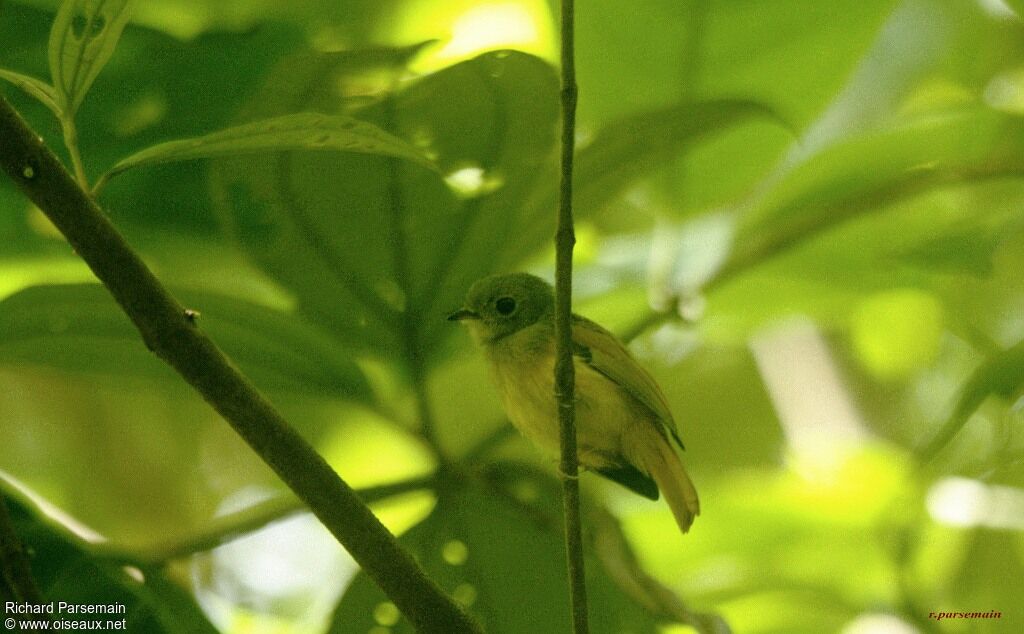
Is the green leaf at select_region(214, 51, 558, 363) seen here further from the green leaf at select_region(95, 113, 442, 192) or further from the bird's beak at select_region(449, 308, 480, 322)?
the green leaf at select_region(95, 113, 442, 192)

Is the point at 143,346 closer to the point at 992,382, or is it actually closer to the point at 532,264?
the point at 532,264

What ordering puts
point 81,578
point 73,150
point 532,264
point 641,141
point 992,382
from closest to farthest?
1. point 73,150
2. point 992,382
3. point 81,578
4. point 641,141
5. point 532,264

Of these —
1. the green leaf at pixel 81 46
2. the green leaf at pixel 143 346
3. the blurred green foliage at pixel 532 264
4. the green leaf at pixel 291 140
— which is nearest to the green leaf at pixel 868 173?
the blurred green foliage at pixel 532 264

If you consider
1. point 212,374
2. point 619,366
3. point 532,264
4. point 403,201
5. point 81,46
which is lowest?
point 212,374

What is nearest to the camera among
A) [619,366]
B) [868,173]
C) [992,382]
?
[992,382]

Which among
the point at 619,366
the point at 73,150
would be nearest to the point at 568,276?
the point at 73,150

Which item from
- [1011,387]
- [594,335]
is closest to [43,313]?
[594,335]

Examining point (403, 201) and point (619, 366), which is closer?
point (403, 201)

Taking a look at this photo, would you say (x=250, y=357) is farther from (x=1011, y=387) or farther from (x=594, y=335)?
(x=1011, y=387)

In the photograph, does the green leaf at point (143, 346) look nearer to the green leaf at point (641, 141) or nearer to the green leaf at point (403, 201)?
the green leaf at point (403, 201)
